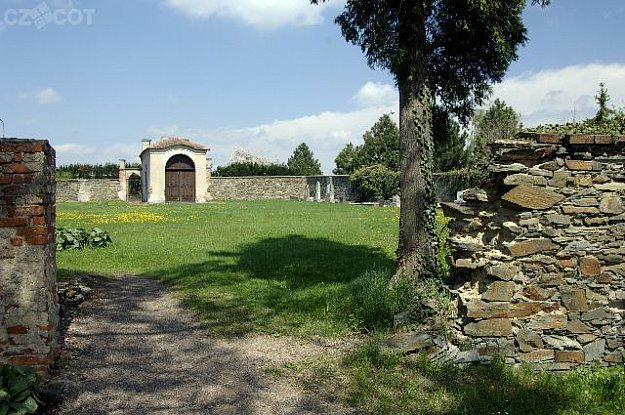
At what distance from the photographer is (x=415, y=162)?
8219 millimetres

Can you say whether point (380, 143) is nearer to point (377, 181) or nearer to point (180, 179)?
point (377, 181)

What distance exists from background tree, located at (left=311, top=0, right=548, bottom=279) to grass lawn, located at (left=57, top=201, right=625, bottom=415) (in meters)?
1.03

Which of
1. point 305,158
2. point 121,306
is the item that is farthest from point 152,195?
point 121,306

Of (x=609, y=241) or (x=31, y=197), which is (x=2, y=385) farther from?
(x=609, y=241)

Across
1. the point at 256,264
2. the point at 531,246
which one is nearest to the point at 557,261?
the point at 531,246

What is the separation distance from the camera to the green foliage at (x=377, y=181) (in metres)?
36.6

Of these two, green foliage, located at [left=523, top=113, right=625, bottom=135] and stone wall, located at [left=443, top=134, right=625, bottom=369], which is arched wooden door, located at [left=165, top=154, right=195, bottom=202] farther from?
stone wall, located at [left=443, top=134, right=625, bottom=369]

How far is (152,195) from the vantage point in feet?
136

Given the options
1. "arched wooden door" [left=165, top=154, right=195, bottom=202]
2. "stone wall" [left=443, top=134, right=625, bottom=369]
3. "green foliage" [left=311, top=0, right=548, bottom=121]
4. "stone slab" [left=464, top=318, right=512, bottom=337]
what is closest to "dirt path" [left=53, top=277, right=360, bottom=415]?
"stone slab" [left=464, top=318, right=512, bottom=337]

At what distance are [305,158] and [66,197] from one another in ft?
100

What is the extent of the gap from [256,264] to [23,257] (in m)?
6.77

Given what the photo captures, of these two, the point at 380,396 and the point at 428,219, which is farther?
the point at 428,219

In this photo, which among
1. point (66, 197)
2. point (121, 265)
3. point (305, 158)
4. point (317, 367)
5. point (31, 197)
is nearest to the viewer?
point (31, 197)

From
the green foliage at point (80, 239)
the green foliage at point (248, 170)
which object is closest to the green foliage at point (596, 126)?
the green foliage at point (80, 239)
